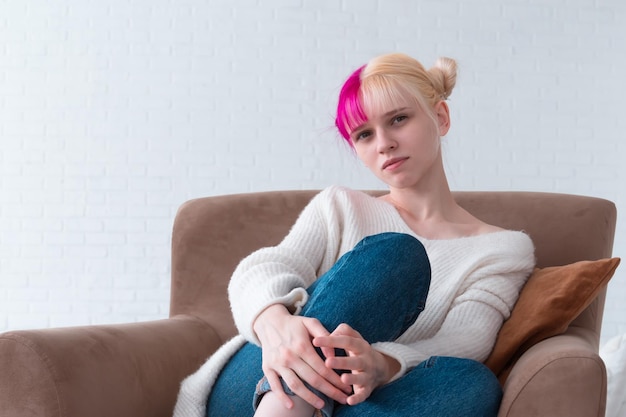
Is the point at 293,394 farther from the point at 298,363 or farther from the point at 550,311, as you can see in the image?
the point at 550,311

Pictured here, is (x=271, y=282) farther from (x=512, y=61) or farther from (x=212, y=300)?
(x=512, y=61)

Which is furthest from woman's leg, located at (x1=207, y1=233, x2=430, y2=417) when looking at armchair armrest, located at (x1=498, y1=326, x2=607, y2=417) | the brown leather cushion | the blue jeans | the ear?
the ear

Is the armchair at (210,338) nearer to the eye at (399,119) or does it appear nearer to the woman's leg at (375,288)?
the woman's leg at (375,288)

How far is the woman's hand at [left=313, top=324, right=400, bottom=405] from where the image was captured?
1.20 meters

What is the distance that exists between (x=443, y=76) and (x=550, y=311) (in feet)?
2.11

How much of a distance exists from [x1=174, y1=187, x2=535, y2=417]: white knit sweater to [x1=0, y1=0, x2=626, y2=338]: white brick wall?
2657 mm

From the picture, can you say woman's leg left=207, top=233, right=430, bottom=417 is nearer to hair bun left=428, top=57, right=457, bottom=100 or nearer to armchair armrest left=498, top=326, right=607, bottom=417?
armchair armrest left=498, top=326, right=607, bottom=417

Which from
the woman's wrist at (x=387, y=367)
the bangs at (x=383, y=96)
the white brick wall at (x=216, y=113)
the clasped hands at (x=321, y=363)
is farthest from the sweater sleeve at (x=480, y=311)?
the white brick wall at (x=216, y=113)

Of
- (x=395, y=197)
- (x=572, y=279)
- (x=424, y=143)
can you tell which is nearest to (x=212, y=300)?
(x=395, y=197)

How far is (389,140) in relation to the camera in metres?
1.83

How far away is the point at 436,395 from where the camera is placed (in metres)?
1.26

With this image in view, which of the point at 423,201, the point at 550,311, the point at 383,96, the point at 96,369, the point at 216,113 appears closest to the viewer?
the point at 96,369

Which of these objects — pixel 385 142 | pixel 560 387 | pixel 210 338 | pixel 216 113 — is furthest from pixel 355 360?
pixel 216 113

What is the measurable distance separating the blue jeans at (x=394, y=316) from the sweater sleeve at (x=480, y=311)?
4.9 inches
